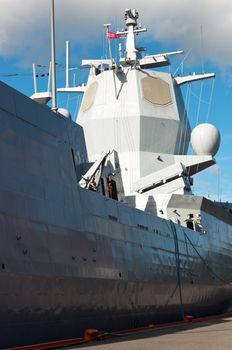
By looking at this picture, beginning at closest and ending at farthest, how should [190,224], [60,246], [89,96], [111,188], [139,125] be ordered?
[60,246] < [111,188] < [190,224] < [139,125] < [89,96]

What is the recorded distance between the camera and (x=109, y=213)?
1262 cm

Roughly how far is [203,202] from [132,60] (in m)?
7.27

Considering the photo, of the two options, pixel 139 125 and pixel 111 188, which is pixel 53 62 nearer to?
pixel 111 188

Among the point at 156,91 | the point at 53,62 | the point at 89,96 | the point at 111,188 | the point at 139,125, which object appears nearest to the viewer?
the point at 53,62

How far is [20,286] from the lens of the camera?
26.7 ft

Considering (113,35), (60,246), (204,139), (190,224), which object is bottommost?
(60,246)

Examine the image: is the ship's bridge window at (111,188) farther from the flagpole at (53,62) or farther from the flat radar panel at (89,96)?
the flat radar panel at (89,96)

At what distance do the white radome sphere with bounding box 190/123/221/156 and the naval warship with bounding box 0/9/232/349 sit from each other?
5cm

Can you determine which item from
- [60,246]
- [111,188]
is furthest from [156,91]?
[60,246]

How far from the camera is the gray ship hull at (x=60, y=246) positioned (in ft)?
27.0

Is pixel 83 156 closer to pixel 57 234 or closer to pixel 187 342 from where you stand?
pixel 57 234

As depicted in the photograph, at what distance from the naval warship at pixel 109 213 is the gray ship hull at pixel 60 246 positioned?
0.09 ft

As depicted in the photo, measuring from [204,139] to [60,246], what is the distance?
1307 cm

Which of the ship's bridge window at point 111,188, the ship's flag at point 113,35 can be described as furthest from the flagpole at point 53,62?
the ship's flag at point 113,35
